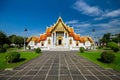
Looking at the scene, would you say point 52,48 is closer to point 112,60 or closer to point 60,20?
point 60,20

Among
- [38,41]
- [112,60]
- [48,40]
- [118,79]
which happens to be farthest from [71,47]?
→ [118,79]

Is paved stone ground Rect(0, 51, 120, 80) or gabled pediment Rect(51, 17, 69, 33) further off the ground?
gabled pediment Rect(51, 17, 69, 33)

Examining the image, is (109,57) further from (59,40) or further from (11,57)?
(59,40)

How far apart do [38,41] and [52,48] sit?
9.20 meters

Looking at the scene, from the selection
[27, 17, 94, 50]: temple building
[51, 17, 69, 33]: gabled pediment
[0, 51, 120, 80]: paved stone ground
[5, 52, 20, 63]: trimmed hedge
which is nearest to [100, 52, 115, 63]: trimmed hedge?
[0, 51, 120, 80]: paved stone ground

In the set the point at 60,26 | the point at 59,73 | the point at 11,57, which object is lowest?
the point at 59,73

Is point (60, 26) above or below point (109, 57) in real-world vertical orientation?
above

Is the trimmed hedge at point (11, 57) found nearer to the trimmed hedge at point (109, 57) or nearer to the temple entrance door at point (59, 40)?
the trimmed hedge at point (109, 57)

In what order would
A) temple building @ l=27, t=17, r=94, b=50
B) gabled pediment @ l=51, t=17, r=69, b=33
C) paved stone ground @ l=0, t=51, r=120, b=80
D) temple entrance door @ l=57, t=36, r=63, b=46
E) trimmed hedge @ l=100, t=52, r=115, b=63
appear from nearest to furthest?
paved stone ground @ l=0, t=51, r=120, b=80
trimmed hedge @ l=100, t=52, r=115, b=63
temple building @ l=27, t=17, r=94, b=50
gabled pediment @ l=51, t=17, r=69, b=33
temple entrance door @ l=57, t=36, r=63, b=46

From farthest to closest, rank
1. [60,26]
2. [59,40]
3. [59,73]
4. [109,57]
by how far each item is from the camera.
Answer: [59,40], [60,26], [109,57], [59,73]

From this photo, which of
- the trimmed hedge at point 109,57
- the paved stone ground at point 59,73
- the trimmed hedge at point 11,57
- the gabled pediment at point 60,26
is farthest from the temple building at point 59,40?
the paved stone ground at point 59,73

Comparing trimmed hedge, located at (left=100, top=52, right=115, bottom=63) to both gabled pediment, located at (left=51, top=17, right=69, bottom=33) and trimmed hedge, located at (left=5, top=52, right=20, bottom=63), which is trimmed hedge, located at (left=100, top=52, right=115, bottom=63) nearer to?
trimmed hedge, located at (left=5, top=52, right=20, bottom=63)

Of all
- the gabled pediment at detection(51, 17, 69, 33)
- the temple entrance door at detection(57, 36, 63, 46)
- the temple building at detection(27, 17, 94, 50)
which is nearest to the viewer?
the temple building at detection(27, 17, 94, 50)

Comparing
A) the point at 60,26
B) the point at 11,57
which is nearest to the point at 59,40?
the point at 60,26
